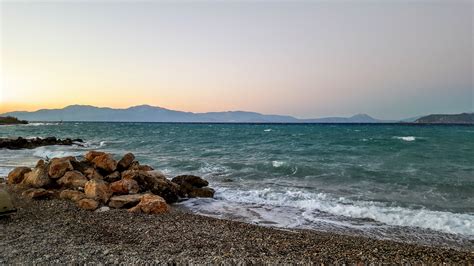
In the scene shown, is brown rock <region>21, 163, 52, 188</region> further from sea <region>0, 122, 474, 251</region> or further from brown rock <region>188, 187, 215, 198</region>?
brown rock <region>188, 187, 215, 198</region>

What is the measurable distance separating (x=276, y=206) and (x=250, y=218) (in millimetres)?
1853

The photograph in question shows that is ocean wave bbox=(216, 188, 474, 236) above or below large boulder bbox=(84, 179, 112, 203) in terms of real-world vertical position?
below

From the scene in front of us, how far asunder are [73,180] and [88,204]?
2.96 metres

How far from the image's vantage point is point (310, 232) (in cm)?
847

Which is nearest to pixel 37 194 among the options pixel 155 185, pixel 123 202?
pixel 123 202

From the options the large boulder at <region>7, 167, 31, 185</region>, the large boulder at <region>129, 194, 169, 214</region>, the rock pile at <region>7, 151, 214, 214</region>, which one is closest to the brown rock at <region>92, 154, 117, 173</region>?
the rock pile at <region>7, 151, 214, 214</region>

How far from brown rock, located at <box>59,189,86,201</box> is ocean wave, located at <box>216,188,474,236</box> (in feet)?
16.8

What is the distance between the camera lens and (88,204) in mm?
9875

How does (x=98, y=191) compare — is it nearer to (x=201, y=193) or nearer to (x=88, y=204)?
(x=88, y=204)

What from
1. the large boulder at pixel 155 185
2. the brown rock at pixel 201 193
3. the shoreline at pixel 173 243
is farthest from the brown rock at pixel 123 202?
the brown rock at pixel 201 193

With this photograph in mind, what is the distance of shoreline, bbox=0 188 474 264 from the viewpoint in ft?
18.7

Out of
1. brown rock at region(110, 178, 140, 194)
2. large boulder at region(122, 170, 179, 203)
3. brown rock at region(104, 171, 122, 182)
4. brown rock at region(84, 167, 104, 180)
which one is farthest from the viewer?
brown rock at region(104, 171, 122, 182)

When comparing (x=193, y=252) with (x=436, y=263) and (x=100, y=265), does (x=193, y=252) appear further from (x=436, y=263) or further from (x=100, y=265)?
(x=436, y=263)

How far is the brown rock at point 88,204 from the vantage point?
32.2ft
